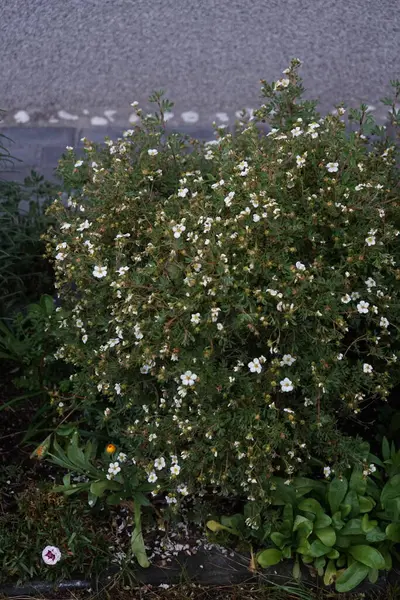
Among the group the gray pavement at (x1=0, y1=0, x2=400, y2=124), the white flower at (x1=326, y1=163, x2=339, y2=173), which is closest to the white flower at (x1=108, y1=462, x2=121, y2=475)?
the white flower at (x1=326, y1=163, x2=339, y2=173)

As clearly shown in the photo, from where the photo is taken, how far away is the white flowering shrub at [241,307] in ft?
8.57

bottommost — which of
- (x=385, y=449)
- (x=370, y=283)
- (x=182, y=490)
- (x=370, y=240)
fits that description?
(x=182, y=490)

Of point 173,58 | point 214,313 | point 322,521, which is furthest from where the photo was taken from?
point 173,58

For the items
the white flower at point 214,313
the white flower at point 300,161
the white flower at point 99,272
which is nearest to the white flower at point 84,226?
the white flower at point 99,272

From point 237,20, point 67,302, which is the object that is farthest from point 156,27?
point 67,302

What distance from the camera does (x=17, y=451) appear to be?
3285mm

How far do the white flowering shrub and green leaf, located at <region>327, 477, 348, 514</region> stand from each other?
93 mm

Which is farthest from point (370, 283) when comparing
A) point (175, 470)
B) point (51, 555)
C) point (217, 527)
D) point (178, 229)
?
point (51, 555)

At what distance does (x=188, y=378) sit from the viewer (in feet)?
8.47

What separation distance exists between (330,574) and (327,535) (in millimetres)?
143

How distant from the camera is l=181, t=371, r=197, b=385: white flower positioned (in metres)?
2.57

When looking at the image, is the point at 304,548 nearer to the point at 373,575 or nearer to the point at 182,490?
the point at 373,575

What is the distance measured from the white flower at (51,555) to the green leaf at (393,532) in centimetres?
116

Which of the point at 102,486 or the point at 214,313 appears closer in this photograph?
the point at 214,313
